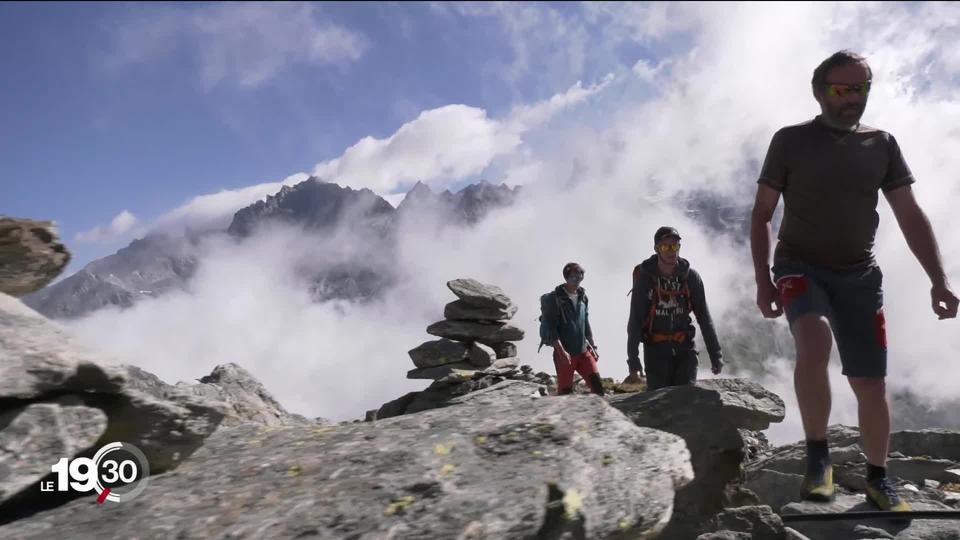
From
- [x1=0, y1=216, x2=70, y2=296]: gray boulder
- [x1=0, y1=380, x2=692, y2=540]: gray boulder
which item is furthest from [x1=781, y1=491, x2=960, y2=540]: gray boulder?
[x1=0, y1=216, x2=70, y2=296]: gray boulder

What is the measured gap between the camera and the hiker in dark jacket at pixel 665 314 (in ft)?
30.3

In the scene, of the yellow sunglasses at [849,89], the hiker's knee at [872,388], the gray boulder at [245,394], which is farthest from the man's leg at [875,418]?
the gray boulder at [245,394]

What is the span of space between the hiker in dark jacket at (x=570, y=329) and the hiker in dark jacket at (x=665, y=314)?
4925 mm

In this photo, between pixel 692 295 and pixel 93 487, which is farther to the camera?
pixel 692 295

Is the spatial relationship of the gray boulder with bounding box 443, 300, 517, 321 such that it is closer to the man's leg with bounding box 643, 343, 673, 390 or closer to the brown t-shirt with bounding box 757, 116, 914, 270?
the man's leg with bounding box 643, 343, 673, 390

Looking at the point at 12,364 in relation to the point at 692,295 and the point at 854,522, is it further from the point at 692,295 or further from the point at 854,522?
the point at 692,295

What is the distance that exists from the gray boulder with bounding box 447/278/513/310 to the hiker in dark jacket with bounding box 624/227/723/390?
2000cm

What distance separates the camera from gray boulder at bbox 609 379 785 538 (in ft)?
21.6

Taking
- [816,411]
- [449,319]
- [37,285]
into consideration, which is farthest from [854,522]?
[449,319]

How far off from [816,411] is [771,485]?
134 inches

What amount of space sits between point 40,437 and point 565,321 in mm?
11984

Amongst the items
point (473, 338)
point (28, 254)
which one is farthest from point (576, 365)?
point (473, 338)

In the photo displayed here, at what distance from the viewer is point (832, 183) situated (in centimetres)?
592

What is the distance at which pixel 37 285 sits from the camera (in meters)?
5.24
